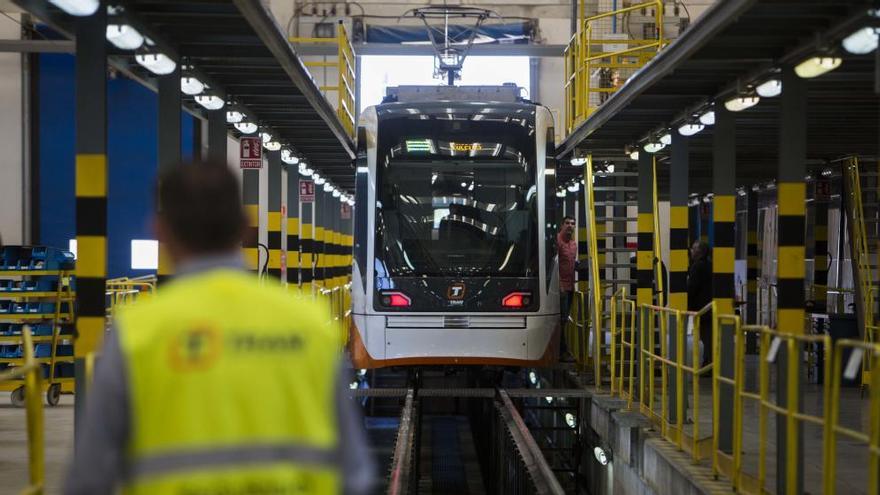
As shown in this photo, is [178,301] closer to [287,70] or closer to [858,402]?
[287,70]

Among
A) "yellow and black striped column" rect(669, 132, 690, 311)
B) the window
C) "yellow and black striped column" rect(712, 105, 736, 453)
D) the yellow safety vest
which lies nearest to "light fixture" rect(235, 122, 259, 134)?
"yellow and black striped column" rect(669, 132, 690, 311)

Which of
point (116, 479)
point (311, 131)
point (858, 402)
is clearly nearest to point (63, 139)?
point (311, 131)

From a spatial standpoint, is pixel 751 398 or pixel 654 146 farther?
pixel 654 146

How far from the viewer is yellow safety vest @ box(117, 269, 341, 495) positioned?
261 cm

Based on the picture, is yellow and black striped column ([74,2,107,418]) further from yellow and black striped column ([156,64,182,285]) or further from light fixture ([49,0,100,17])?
yellow and black striped column ([156,64,182,285])

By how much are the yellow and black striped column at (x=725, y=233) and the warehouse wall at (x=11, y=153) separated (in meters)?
18.3

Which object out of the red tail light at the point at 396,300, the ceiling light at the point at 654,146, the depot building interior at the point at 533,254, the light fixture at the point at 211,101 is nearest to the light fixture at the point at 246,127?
the depot building interior at the point at 533,254

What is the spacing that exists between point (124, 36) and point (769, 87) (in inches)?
194

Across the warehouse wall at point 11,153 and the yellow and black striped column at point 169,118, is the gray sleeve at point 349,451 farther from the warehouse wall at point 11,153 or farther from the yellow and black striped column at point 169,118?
the warehouse wall at point 11,153

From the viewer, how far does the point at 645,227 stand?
1440 centimetres

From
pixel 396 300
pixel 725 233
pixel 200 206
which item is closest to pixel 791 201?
pixel 725 233

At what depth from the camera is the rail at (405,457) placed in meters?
8.66

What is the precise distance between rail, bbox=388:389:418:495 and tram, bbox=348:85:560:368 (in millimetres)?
799

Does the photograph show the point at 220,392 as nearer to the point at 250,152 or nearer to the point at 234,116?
the point at 234,116
